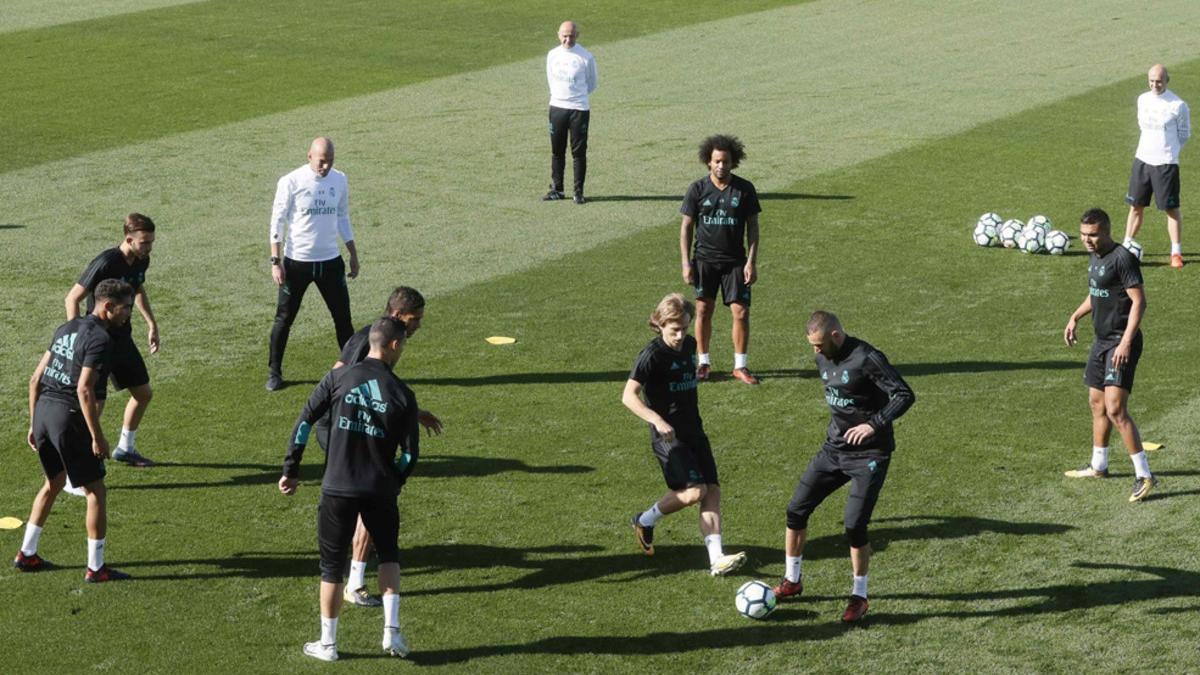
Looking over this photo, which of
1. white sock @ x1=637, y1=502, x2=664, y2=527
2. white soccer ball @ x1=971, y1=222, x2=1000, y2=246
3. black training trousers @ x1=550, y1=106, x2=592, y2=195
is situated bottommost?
white sock @ x1=637, y1=502, x2=664, y2=527

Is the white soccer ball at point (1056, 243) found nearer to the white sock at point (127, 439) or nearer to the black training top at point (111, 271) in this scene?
the black training top at point (111, 271)

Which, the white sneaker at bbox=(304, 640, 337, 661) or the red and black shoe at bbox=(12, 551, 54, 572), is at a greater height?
the red and black shoe at bbox=(12, 551, 54, 572)

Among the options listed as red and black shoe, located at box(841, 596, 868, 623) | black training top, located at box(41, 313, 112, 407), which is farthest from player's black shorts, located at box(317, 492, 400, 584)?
red and black shoe, located at box(841, 596, 868, 623)

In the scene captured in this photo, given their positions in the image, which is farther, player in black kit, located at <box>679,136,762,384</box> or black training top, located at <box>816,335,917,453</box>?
player in black kit, located at <box>679,136,762,384</box>

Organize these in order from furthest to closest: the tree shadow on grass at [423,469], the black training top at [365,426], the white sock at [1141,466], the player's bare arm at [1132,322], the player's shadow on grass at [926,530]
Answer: the tree shadow on grass at [423,469] < the white sock at [1141,466] < the player's bare arm at [1132,322] < the player's shadow on grass at [926,530] < the black training top at [365,426]

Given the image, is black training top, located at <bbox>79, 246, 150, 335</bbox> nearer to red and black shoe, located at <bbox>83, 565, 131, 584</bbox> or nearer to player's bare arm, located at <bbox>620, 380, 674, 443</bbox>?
red and black shoe, located at <bbox>83, 565, 131, 584</bbox>

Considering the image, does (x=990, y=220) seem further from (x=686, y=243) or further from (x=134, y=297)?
(x=134, y=297)

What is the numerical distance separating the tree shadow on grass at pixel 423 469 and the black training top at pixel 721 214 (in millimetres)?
3138

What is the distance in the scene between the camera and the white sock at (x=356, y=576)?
10.9 metres

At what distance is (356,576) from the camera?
10953 millimetres

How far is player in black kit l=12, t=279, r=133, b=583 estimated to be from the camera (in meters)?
10.9

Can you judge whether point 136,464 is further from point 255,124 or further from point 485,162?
point 255,124

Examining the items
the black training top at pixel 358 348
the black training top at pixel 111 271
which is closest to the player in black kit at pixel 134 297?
the black training top at pixel 111 271

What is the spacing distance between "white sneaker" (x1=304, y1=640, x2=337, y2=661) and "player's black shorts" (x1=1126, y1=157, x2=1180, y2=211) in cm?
1307
